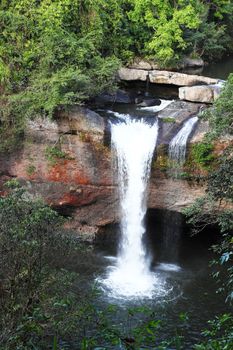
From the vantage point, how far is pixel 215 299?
14.5m

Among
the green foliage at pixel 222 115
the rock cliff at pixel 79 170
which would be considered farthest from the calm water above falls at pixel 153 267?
the green foliage at pixel 222 115

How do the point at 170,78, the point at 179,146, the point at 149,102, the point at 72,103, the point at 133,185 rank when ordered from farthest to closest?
the point at 170,78, the point at 149,102, the point at 133,185, the point at 72,103, the point at 179,146

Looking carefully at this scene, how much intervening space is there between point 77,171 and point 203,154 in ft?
13.7

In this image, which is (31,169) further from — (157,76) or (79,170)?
(157,76)

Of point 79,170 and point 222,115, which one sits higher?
point 222,115

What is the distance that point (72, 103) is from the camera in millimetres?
16578

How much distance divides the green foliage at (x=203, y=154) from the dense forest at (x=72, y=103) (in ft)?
1.04

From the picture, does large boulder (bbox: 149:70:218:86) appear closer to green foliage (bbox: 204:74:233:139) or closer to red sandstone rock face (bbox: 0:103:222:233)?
red sandstone rock face (bbox: 0:103:222:233)

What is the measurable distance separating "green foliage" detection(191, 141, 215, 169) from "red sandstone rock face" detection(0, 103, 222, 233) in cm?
82

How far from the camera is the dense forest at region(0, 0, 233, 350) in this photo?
7984 millimetres

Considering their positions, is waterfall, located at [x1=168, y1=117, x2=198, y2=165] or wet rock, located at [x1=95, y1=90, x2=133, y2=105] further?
wet rock, located at [x1=95, y1=90, x2=133, y2=105]

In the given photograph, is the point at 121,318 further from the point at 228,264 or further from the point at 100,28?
the point at 100,28

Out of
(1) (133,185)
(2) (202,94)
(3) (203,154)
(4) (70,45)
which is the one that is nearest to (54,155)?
(1) (133,185)

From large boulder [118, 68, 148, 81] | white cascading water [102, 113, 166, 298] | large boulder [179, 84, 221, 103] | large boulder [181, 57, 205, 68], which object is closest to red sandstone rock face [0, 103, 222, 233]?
white cascading water [102, 113, 166, 298]
